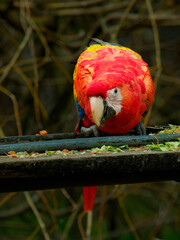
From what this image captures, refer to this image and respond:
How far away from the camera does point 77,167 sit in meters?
0.67

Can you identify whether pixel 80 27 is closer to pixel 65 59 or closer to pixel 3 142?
pixel 65 59

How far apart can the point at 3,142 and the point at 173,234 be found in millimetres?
2730

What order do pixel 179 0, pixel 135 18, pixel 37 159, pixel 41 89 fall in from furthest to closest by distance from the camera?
pixel 41 89
pixel 179 0
pixel 135 18
pixel 37 159

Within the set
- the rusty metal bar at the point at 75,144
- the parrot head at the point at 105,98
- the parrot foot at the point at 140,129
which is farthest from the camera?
the parrot foot at the point at 140,129

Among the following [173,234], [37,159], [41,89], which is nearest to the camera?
[37,159]

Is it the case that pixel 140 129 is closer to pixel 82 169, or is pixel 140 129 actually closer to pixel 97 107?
pixel 97 107

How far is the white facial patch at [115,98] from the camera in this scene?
1.13 meters

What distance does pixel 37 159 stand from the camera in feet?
2.21

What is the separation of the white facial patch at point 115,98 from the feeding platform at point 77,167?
0.36m

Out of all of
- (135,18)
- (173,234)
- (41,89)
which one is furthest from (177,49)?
(173,234)

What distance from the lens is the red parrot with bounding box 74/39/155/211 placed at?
3.71ft

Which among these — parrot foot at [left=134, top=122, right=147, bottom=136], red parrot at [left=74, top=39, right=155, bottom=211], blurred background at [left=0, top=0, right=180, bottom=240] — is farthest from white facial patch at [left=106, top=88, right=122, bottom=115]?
blurred background at [left=0, top=0, right=180, bottom=240]

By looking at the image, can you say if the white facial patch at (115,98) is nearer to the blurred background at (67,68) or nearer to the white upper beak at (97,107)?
the white upper beak at (97,107)

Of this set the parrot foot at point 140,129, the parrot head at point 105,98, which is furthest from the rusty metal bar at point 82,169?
the parrot foot at point 140,129
